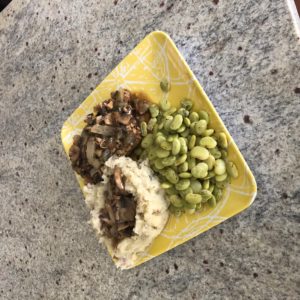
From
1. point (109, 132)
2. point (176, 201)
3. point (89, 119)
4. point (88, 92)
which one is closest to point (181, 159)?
point (176, 201)

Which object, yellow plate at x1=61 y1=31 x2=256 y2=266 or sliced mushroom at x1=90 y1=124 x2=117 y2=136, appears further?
sliced mushroom at x1=90 y1=124 x2=117 y2=136

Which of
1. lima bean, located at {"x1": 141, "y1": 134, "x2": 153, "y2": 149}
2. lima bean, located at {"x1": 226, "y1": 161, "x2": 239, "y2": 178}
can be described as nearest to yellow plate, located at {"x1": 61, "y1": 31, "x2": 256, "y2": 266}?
lima bean, located at {"x1": 226, "y1": 161, "x2": 239, "y2": 178}

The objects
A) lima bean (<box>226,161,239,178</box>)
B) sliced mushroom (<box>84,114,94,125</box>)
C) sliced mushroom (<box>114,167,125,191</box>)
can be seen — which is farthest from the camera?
sliced mushroom (<box>84,114,94,125</box>)

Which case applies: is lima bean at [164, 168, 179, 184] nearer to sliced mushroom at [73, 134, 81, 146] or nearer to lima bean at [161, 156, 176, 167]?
lima bean at [161, 156, 176, 167]

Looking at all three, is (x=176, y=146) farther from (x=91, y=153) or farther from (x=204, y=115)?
(x=91, y=153)

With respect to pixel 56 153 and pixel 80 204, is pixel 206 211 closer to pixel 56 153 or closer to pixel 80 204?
pixel 80 204

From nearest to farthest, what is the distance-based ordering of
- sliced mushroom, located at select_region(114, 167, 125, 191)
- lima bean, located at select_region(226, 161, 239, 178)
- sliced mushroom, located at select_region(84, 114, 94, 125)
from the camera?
lima bean, located at select_region(226, 161, 239, 178)
sliced mushroom, located at select_region(114, 167, 125, 191)
sliced mushroom, located at select_region(84, 114, 94, 125)

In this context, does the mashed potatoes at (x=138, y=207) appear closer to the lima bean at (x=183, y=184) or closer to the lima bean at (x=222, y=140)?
the lima bean at (x=183, y=184)
